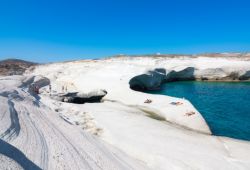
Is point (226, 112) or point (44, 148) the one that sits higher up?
point (44, 148)

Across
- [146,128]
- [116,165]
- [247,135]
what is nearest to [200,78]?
[247,135]

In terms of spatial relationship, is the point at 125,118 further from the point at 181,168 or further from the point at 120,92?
the point at 120,92

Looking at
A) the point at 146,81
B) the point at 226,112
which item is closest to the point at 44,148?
the point at 226,112

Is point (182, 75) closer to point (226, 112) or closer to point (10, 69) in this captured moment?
point (226, 112)

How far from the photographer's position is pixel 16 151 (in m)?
6.92

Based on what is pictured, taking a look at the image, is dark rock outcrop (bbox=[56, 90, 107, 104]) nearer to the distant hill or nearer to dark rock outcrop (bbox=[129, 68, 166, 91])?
dark rock outcrop (bbox=[129, 68, 166, 91])

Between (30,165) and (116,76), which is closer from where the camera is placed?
(30,165)

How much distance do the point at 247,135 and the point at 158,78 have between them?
33285mm

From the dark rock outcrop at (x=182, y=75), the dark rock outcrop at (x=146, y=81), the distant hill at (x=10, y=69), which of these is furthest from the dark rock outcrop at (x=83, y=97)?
the dark rock outcrop at (x=182, y=75)

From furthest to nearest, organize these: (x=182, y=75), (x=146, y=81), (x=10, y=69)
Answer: (x=182, y=75) → (x=10, y=69) → (x=146, y=81)

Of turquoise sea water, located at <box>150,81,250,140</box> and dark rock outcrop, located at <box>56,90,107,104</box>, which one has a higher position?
dark rock outcrop, located at <box>56,90,107,104</box>

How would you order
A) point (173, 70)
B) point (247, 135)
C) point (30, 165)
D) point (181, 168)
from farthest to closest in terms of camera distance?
point (173, 70) < point (247, 135) < point (181, 168) < point (30, 165)

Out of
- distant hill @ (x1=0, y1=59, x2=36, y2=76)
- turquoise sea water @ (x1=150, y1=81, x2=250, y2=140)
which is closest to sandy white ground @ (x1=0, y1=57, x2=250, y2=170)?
turquoise sea water @ (x1=150, y1=81, x2=250, y2=140)

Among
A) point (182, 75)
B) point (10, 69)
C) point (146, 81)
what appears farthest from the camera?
point (182, 75)
